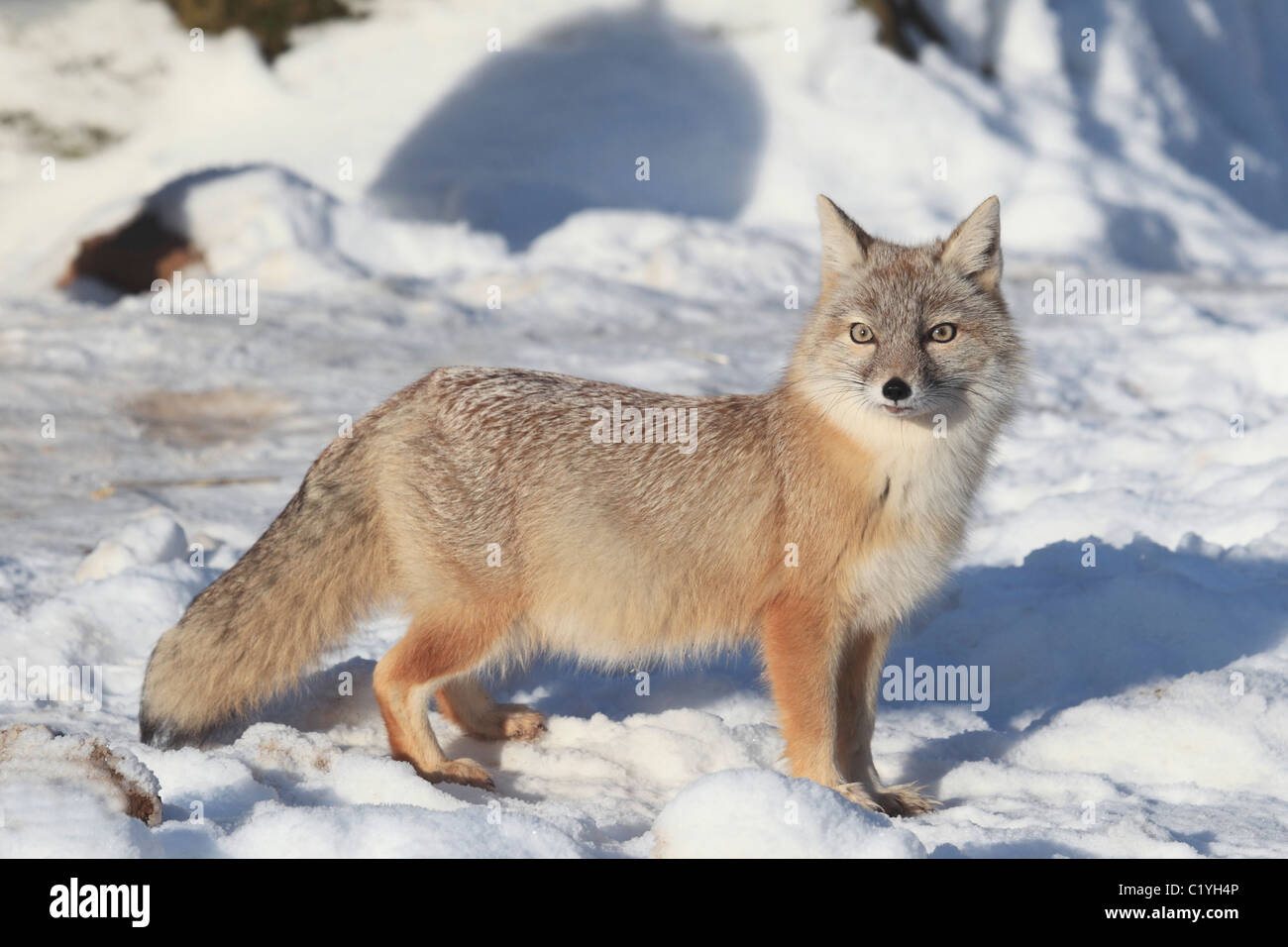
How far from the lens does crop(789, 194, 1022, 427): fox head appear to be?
390 centimetres

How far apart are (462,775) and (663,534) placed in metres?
0.99

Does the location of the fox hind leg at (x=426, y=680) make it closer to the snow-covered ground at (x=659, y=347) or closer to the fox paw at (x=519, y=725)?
the snow-covered ground at (x=659, y=347)

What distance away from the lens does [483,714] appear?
14.6 feet

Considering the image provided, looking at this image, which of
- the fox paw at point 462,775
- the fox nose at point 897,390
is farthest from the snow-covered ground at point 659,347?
the fox nose at point 897,390

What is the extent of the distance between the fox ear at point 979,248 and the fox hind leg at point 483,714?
2102 millimetres

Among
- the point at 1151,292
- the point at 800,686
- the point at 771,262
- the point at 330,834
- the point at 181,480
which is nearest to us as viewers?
the point at 330,834

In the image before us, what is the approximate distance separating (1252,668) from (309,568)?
11.0 feet

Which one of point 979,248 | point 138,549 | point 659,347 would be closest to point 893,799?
point 979,248

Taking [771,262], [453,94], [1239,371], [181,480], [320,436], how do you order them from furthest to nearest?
[453,94] < [771,262] < [1239,371] < [320,436] < [181,480]

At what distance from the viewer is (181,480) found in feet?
22.1

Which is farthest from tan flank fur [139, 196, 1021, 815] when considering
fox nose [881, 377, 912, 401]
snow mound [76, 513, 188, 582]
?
snow mound [76, 513, 188, 582]

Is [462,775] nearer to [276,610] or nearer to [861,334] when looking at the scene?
[276,610]
